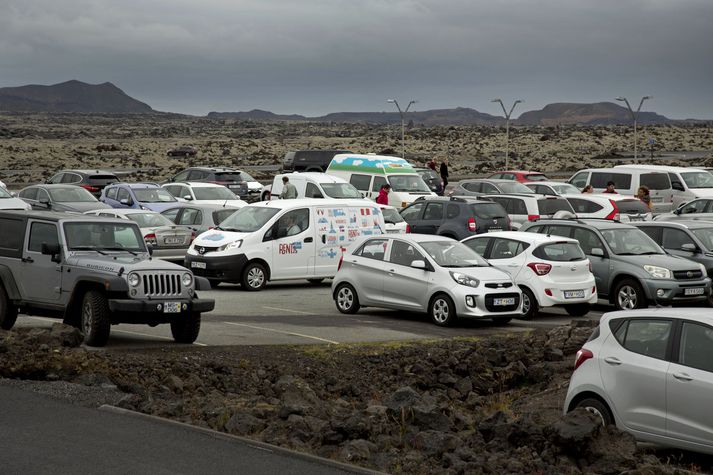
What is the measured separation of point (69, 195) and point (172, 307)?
21226 mm

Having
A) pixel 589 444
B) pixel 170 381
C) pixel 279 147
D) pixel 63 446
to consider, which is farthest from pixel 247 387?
pixel 279 147

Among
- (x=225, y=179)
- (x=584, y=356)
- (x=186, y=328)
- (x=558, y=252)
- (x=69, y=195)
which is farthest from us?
(x=225, y=179)

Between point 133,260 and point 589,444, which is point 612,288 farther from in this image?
point 589,444

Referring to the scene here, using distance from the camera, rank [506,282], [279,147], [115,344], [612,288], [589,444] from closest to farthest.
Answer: [589,444]
[115,344]
[506,282]
[612,288]
[279,147]

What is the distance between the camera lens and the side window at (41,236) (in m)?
17.9

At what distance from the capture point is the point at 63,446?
10.7m

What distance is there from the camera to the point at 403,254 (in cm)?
2167

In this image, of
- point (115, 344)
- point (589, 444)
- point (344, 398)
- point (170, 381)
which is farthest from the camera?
point (115, 344)

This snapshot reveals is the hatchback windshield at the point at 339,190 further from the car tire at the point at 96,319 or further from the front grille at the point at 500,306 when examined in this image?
the car tire at the point at 96,319

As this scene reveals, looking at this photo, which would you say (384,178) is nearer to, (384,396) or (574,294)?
(574,294)

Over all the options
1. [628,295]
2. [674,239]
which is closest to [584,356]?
[628,295]

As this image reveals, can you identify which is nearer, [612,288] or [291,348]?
[291,348]

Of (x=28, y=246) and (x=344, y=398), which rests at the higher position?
(x=28, y=246)

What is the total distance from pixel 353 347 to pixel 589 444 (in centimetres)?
782
